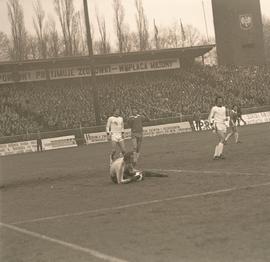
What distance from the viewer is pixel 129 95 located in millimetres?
49031

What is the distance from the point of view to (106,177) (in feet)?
52.6

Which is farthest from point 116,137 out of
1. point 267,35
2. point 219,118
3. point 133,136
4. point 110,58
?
point 267,35

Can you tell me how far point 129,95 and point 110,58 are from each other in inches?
301

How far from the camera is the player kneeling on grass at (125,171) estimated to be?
45.1 ft

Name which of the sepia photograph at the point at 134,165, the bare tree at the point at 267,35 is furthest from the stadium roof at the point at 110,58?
the bare tree at the point at 267,35

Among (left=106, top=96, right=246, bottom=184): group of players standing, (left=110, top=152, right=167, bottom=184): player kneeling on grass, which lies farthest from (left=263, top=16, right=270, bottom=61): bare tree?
(left=110, top=152, right=167, bottom=184): player kneeling on grass

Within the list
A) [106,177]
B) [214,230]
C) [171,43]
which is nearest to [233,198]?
[214,230]

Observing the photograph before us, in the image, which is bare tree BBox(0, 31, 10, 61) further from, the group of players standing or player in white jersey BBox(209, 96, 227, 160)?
player in white jersey BBox(209, 96, 227, 160)

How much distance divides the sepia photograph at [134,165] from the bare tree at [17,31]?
0.62 metres

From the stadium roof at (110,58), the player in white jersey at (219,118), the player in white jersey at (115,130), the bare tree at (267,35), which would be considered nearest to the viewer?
the player in white jersey at (219,118)

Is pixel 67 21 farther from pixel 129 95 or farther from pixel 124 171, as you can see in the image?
pixel 124 171

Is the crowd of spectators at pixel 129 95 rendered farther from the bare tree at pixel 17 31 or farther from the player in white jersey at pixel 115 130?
the player in white jersey at pixel 115 130

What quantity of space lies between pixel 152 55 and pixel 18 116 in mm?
18669

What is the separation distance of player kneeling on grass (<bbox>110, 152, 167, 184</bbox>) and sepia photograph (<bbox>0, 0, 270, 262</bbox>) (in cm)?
3
